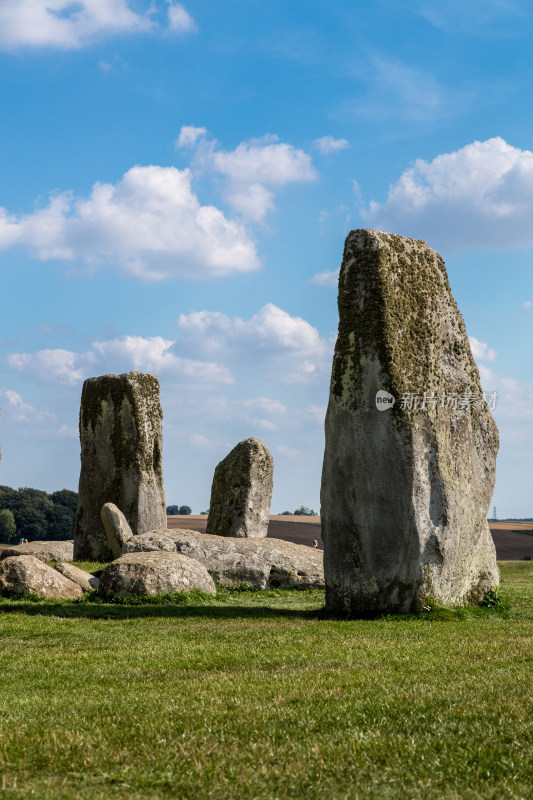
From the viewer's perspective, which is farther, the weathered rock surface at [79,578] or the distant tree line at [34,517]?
the distant tree line at [34,517]

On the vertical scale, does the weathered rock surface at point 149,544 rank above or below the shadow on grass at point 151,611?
above

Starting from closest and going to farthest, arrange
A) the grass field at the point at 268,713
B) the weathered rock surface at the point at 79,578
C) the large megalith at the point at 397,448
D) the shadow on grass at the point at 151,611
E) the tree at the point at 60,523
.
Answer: the grass field at the point at 268,713 → the large megalith at the point at 397,448 → the shadow on grass at the point at 151,611 → the weathered rock surface at the point at 79,578 → the tree at the point at 60,523

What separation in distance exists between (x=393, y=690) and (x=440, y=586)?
7417 millimetres

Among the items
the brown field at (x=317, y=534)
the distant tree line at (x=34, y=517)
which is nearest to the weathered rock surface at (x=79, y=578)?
→ the brown field at (x=317, y=534)

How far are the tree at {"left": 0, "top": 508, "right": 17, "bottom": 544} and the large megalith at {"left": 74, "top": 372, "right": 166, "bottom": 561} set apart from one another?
49232mm

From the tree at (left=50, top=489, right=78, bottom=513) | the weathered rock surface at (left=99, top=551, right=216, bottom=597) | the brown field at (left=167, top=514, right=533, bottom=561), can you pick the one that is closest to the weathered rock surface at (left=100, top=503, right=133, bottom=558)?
the weathered rock surface at (left=99, top=551, right=216, bottom=597)

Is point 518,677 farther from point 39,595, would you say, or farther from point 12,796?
point 39,595

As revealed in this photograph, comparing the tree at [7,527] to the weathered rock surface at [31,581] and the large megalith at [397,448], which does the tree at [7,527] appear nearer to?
the weathered rock surface at [31,581]

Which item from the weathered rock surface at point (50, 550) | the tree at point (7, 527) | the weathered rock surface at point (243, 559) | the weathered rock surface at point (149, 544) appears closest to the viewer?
the weathered rock surface at point (149, 544)

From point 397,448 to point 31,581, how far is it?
8665 millimetres

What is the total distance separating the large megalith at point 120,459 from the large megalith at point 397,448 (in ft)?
53.1

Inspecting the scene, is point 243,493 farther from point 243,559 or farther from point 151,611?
point 151,611

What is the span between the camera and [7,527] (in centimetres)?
7688

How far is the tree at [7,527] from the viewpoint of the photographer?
253 ft
